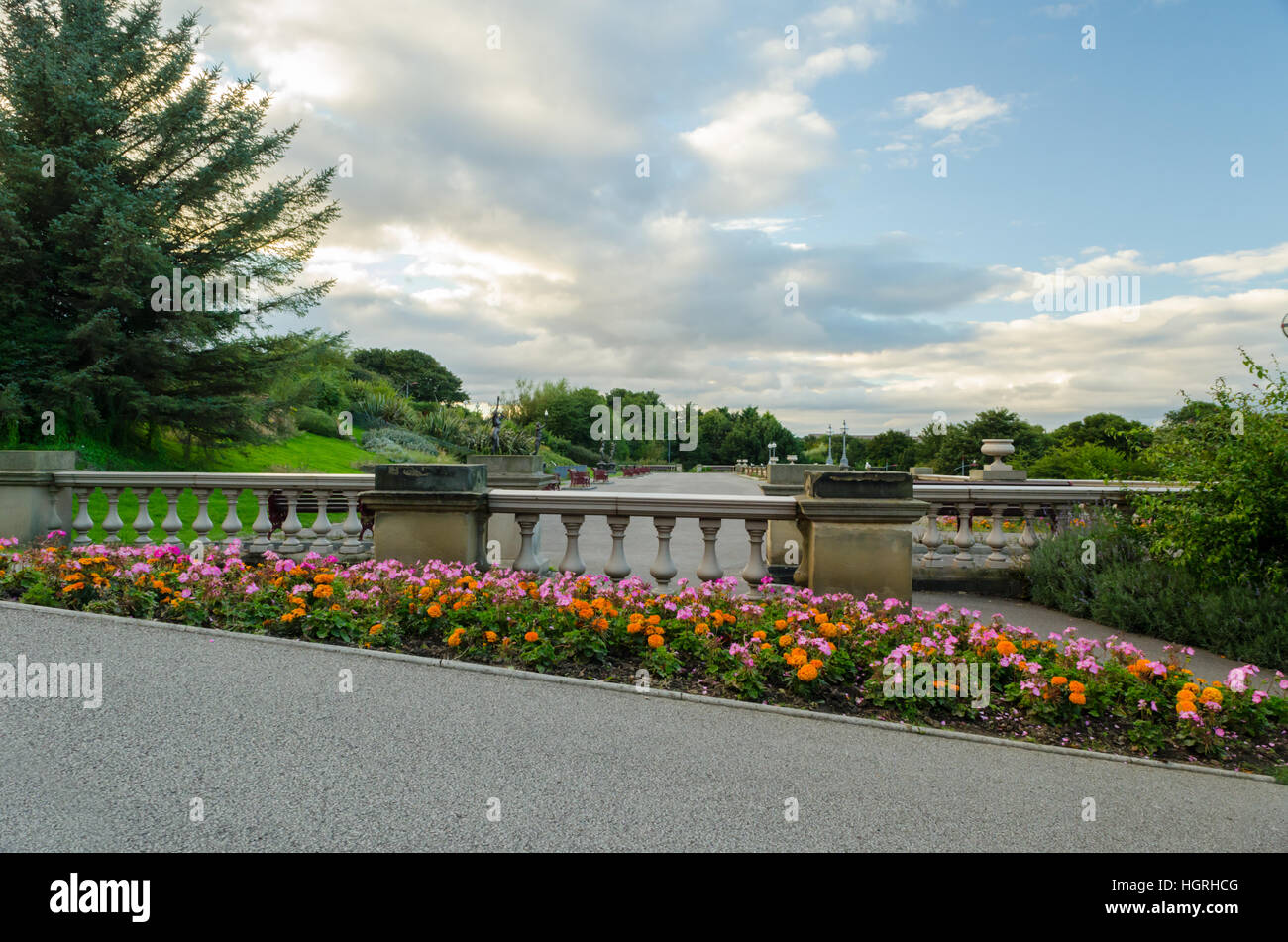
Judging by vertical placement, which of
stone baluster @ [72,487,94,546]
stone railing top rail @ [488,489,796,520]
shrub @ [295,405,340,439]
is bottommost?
stone baluster @ [72,487,94,546]

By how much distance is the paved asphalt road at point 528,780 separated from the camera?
2.57 meters

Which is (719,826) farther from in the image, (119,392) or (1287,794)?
(119,392)

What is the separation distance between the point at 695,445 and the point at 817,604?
107m

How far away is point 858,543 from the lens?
5691 mm

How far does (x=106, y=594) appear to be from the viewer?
5.68m

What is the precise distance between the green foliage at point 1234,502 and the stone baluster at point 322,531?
8.03 m

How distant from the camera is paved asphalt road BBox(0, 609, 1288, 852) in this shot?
8.42 feet

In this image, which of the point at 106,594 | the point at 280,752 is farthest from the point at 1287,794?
the point at 106,594

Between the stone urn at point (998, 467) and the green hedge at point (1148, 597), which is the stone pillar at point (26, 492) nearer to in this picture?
the green hedge at point (1148, 597)

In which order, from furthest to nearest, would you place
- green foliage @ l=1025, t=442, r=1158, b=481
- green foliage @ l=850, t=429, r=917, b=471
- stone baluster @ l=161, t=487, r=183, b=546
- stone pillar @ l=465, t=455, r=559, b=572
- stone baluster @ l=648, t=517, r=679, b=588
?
green foliage @ l=850, t=429, r=917, b=471 → green foliage @ l=1025, t=442, r=1158, b=481 → stone pillar @ l=465, t=455, r=559, b=572 → stone baluster @ l=161, t=487, r=183, b=546 → stone baluster @ l=648, t=517, r=679, b=588

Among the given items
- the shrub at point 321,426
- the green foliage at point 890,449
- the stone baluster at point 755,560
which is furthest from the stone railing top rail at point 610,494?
the green foliage at point 890,449

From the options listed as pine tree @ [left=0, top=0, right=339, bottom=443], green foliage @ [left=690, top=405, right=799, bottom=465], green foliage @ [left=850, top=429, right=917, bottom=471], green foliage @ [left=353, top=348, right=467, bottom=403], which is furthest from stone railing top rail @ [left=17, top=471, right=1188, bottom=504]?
green foliage @ [left=690, top=405, right=799, bottom=465]

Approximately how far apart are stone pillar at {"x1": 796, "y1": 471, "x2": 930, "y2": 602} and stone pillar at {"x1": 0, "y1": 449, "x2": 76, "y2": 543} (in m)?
8.46

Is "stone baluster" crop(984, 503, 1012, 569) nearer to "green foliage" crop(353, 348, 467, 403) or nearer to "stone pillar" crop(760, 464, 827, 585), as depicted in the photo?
"stone pillar" crop(760, 464, 827, 585)
